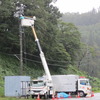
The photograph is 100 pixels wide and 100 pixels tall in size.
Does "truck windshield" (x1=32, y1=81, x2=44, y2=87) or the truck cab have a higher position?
"truck windshield" (x1=32, y1=81, x2=44, y2=87)

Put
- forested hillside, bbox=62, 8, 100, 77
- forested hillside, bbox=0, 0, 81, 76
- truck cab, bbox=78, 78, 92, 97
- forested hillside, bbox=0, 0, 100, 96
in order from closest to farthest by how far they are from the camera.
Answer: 1. truck cab, bbox=78, 78, 92, 97
2. forested hillside, bbox=0, 0, 100, 96
3. forested hillside, bbox=0, 0, 81, 76
4. forested hillside, bbox=62, 8, 100, 77

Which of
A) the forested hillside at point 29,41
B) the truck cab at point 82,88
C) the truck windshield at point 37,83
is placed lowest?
the truck cab at point 82,88

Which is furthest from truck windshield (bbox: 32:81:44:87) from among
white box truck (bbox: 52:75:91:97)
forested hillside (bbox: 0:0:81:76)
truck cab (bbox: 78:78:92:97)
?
truck cab (bbox: 78:78:92:97)

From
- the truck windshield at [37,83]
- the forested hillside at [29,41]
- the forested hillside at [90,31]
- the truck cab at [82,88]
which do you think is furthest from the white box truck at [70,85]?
the forested hillside at [90,31]

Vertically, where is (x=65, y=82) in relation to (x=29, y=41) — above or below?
below

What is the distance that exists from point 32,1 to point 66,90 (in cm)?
1757

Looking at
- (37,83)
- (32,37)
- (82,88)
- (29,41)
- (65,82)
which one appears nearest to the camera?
(37,83)

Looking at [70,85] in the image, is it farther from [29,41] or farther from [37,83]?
[29,41]

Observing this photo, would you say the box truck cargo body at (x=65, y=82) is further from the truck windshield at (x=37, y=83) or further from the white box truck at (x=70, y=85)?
the truck windshield at (x=37, y=83)

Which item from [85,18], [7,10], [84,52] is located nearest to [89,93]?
Answer: [7,10]

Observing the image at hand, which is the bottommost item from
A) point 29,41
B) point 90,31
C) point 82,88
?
point 82,88

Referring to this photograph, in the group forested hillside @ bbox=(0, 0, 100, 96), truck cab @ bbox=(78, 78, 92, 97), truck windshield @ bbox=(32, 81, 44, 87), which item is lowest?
truck cab @ bbox=(78, 78, 92, 97)

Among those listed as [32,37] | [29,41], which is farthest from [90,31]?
[29,41]

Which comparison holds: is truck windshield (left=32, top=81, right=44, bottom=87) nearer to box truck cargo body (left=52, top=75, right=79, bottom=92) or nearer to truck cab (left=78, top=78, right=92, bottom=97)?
box truck cargo body (left=52, top=75, right=79, bottom=92)
